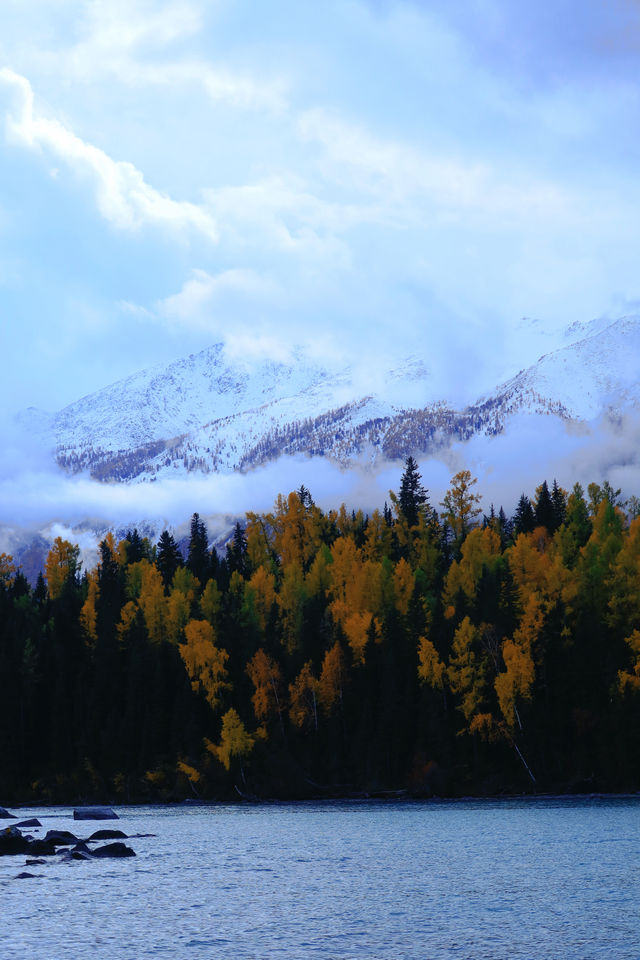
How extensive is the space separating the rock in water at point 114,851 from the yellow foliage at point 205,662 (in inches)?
1956

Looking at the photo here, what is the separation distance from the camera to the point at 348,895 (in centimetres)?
3916

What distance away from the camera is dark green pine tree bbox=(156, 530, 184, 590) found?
15162 cm

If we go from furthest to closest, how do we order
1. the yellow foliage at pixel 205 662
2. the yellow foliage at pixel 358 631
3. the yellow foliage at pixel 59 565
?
the yellow foliage at pixel 59 565, the yellow foliage at pixel 205 662, the yellow foliage at pixel 358 631

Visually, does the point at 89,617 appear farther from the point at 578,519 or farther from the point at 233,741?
the point at 578,519

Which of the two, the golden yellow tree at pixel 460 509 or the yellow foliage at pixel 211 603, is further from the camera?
the golden yellow tree at pixel 460 509

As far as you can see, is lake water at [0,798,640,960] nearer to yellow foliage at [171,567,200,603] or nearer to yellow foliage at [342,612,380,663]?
yellow foliage at [342,612,380,663]

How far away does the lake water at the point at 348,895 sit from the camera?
30.1 m

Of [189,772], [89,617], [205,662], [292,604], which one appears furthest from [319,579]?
[89,617]

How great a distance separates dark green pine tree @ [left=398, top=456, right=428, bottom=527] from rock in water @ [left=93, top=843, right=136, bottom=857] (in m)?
102

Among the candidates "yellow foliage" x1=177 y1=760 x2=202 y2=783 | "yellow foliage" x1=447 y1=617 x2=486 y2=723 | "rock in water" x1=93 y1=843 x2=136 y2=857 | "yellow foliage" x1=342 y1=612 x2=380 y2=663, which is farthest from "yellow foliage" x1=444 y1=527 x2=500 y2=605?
"rock in water" x1=93 y1=843 x2=136 y2=857

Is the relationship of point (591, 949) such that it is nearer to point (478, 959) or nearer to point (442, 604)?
point (478, 959)

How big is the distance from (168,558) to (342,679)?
5966 centimetres

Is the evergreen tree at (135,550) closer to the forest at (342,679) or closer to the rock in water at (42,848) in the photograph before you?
the forest at (342,679)

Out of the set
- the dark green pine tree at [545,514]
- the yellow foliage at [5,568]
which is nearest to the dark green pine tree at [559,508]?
the dark green pine tree at [545,514]
